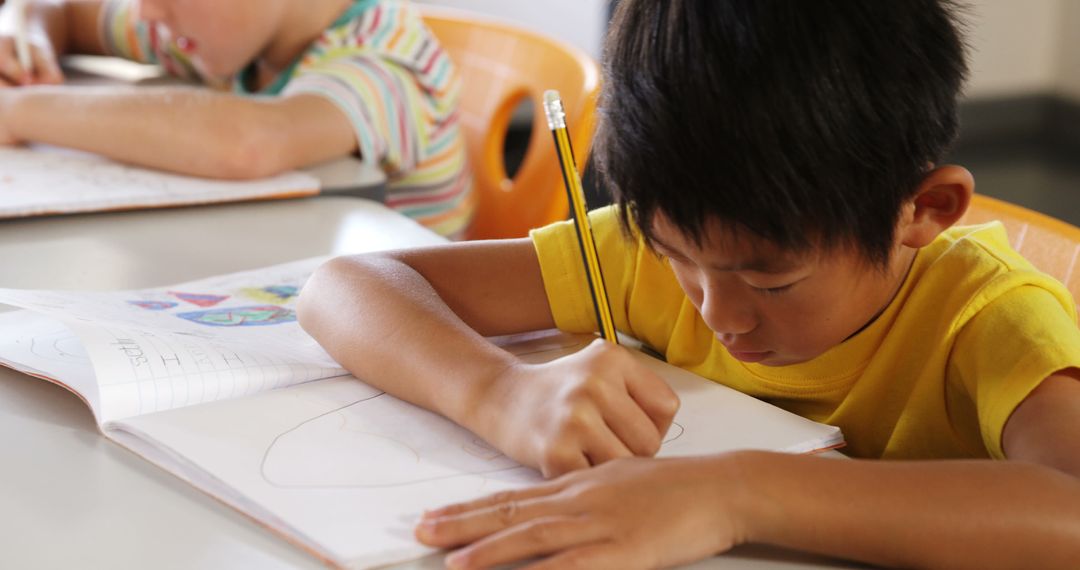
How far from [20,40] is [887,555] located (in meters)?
1.27

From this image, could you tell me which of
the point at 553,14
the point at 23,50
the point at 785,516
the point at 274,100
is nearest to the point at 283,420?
the point at 785,516

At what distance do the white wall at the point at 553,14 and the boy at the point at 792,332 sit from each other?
8.31ft

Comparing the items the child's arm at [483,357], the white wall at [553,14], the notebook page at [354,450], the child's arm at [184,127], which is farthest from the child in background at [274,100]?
the white wall at [553,14]

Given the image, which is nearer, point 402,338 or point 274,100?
point 402,338

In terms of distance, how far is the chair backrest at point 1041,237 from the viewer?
845 millimetres

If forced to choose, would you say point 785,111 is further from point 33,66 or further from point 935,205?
point 33,66

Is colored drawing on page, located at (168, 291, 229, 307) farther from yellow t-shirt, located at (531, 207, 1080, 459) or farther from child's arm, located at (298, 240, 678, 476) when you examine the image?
yellow t-shirt, located at (531, 207, 1080, 459)

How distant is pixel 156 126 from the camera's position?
121cm

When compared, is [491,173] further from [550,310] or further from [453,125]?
[550,310]

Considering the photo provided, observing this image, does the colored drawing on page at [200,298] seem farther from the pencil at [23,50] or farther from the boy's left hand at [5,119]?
the pencil at [23,50]

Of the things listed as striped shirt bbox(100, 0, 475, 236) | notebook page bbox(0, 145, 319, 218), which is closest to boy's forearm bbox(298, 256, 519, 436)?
notebook page bbox(0, 145, 319, 218)

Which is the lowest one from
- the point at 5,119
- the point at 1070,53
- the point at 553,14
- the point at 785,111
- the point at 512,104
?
the point at 1070,53

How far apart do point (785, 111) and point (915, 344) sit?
0.70 feet

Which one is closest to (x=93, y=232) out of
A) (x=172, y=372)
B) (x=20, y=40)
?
(x=172, y=372)
